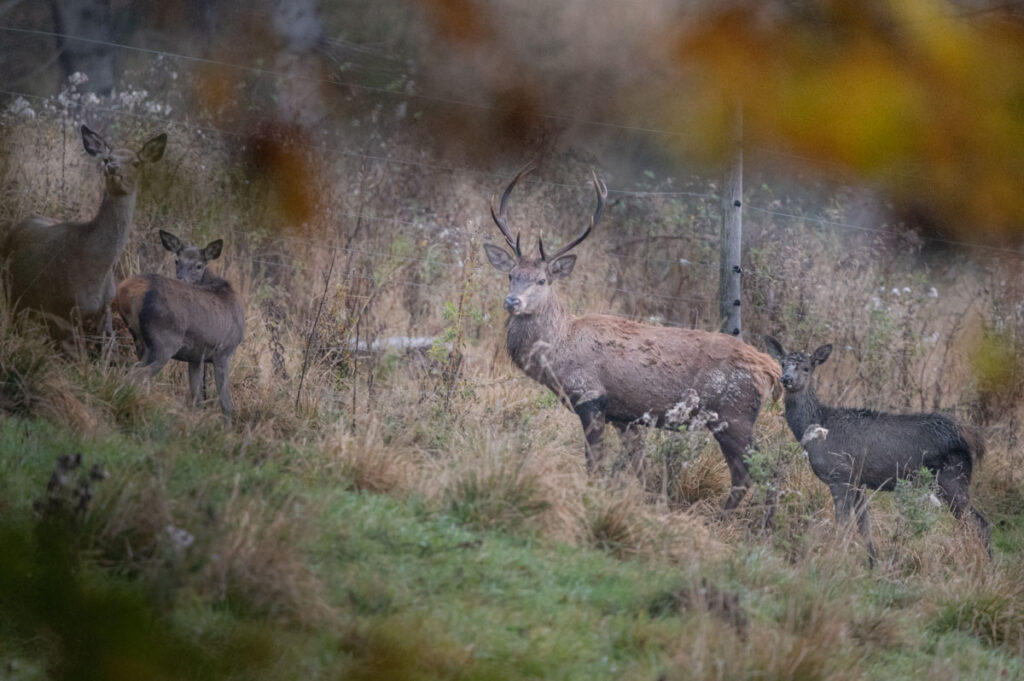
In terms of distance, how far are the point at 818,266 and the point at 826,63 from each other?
889 centimetres

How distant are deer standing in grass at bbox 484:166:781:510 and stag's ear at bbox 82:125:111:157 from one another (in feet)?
8.26

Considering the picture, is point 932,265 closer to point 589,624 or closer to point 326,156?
point 326,156

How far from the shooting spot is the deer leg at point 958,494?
7.26 metres

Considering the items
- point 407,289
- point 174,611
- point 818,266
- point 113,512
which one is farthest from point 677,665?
point 818,266

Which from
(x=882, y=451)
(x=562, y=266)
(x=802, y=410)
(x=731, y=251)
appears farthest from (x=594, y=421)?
(x=731, y=251)

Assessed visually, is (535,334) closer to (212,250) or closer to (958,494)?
(212,250)

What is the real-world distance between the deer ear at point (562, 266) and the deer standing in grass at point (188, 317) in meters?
2.11

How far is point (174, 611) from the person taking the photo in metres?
3.03

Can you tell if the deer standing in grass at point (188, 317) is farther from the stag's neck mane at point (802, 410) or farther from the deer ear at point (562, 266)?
the stag's neck mane at point (802, 410)

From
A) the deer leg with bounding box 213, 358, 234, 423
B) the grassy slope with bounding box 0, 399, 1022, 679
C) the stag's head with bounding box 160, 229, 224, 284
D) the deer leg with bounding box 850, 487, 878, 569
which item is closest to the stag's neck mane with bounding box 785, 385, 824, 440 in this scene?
the deer leg with bounding box 850, 487, 878, 569

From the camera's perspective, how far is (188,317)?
7180mm

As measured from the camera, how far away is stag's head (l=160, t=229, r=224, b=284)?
25.5 feet

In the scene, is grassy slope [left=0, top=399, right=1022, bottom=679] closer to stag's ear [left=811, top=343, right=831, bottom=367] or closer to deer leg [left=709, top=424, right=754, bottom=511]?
deer leg [left=709, top=424, right=754, bottom=511]

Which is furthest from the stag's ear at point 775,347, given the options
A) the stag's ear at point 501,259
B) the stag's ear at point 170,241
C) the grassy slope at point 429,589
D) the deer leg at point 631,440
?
the stag's ear at point 170,241
